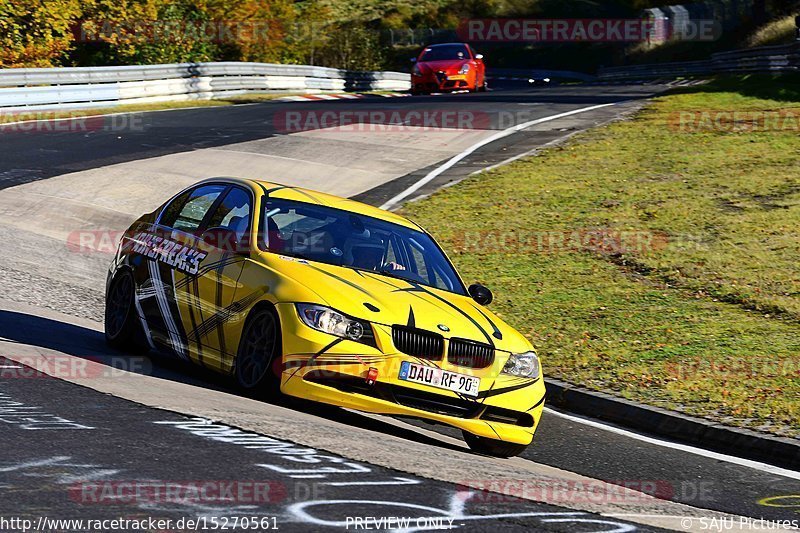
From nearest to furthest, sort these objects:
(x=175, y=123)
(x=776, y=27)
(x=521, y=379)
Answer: (x=521, y=379) → (x=175, y=123) → (x=776, y=27)

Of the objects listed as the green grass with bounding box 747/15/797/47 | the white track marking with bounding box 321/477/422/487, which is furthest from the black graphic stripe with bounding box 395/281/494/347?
the green grass with bounding box 747/15/797/47

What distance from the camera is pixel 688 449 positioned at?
9195 millimetres

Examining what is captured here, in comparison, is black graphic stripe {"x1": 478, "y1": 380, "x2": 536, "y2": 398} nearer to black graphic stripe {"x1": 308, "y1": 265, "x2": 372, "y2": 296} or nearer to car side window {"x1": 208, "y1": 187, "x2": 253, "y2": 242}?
black graphic stripe {"x1": 308, "y1": 265, "x2": 372, "y2": 296}

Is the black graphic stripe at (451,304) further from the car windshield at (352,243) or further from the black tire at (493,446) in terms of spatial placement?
the black tire at (493,446)

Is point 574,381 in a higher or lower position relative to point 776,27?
lower

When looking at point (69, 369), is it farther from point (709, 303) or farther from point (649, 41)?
point (649, 41)

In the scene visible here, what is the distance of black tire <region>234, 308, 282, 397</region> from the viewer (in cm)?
809

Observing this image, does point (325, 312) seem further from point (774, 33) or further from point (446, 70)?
point (774, 33)

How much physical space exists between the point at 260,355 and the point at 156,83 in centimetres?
2746

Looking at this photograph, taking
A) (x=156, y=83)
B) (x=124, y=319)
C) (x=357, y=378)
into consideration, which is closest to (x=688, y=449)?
(x=357, y=378)

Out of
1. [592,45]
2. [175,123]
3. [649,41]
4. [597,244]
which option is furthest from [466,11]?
[597,244]

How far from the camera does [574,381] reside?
35.1ft

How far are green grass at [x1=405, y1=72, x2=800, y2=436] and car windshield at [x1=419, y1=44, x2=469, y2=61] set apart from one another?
1377 centimetres

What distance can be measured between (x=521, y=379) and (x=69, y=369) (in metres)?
3.23
